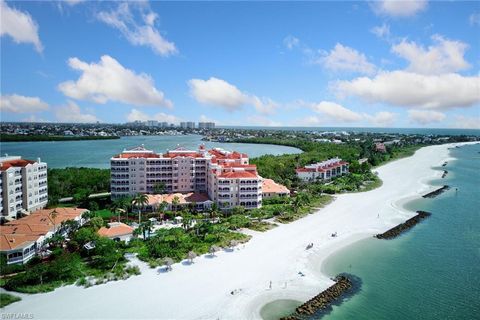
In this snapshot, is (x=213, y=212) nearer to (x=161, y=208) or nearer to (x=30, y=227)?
(x=161, y=208)

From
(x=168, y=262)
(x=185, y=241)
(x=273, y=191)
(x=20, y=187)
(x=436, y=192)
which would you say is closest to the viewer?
(x=168, y=262)

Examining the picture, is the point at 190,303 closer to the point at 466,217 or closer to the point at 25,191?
the point at 25,191

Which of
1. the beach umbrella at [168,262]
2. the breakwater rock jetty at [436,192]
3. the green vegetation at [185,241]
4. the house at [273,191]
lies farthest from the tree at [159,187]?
the breakwater rock jetty at [436,192]

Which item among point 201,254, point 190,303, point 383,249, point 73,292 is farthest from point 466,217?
point 73,292

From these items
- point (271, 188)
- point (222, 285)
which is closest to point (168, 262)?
point (222, 285)

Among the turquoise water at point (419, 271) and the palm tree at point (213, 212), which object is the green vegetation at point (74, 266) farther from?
the turquoise water at point (419, 271)

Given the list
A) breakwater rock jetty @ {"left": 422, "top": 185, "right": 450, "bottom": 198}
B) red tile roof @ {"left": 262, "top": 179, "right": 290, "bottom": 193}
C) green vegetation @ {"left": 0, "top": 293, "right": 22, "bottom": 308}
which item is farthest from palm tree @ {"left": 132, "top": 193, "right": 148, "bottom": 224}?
breakwater rock jetty @ {"left": 422, "top": 185, "right": 450, "bottom": 198}
